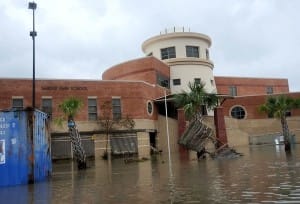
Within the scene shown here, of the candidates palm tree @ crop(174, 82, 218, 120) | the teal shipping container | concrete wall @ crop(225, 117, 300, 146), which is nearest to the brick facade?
concrete wall @ crop(225, 117, 300, 146)

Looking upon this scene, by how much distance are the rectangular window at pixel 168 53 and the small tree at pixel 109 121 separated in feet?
52.2

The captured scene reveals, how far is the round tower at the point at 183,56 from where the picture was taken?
58.9 m

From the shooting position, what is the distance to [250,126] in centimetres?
6278

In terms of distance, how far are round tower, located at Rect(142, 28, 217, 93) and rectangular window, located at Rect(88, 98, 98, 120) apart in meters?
15.1

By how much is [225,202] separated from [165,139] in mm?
40754

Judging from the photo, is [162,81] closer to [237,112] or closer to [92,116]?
[92,116]

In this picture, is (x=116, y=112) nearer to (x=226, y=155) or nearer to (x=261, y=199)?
(x=226, y=155)

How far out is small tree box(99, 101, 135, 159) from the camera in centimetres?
4616

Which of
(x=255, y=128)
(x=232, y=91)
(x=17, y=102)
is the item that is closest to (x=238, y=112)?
(x=255, y=128)

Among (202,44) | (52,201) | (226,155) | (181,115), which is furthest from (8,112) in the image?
(202,44)

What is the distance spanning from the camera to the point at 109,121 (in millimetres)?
46562

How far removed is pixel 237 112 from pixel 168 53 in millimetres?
14879

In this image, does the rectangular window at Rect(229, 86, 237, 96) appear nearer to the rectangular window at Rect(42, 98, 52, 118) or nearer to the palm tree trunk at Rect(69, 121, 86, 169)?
the rectangular window at Rect(42, 98, 52, 118)

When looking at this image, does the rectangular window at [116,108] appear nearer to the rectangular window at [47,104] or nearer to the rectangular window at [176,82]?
the rectangular window at [47,104]
